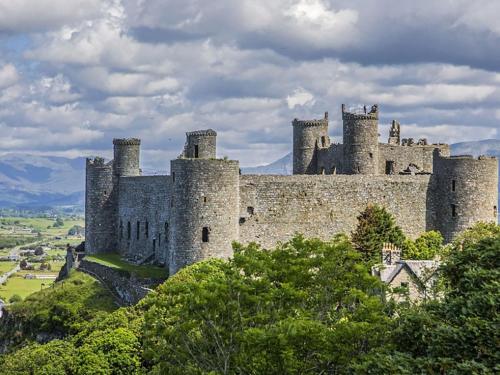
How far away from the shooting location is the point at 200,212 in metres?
51.5

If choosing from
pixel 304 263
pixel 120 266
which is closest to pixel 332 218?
pixel 120 266

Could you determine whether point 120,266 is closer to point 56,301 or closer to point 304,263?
point 56,301

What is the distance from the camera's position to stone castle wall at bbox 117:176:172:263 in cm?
6047

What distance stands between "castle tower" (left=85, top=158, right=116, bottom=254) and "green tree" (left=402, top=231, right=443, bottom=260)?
77.8ft

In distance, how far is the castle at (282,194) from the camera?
5200 centimetres

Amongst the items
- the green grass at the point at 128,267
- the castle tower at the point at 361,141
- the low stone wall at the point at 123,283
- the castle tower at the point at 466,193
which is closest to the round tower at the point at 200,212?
the low stone wall at the point at 123,283

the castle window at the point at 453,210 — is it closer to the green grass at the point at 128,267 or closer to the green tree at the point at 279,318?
the green grass at the point at 128,267

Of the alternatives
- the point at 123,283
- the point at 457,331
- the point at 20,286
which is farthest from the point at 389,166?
the point at 20,286

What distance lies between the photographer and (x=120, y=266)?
61.0 metres

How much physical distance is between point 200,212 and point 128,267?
10815 millimetres

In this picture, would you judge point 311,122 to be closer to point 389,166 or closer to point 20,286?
point 389,166

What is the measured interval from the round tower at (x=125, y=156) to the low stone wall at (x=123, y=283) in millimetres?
8195

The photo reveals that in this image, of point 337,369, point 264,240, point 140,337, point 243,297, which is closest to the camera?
point 337,369

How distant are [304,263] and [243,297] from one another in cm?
279
